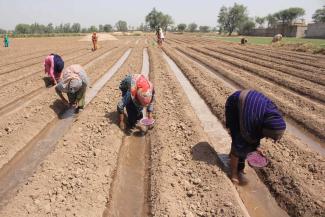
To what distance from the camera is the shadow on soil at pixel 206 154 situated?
4.28 meters

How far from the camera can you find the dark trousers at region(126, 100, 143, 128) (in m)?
5.31

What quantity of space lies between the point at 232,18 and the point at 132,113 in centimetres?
9326

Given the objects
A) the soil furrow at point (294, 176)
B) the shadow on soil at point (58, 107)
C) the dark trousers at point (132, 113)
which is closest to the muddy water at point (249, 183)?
the soil furrow at point (294, 176)

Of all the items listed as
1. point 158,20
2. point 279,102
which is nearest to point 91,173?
point 279,102

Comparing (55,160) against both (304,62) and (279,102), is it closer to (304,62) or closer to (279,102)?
(279,102)

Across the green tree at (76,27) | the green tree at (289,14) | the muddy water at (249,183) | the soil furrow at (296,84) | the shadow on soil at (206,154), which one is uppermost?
the green tree at (289,14)

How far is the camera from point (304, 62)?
44.7 ft

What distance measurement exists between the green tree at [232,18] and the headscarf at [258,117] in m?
92.7

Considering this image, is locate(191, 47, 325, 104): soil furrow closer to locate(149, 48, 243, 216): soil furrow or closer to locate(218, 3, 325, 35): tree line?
locate(149, 48, 243, 216): soil furrow

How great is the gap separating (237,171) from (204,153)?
0.61m

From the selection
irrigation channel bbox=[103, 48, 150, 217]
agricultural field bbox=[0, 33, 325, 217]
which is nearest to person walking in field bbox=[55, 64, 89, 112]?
agricultural field bbox=[0, 33, 325, 217]

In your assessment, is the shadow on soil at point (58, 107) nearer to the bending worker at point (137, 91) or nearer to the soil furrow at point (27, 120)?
the soil furrow at point (27, 120)

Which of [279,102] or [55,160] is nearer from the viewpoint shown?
[55,160]

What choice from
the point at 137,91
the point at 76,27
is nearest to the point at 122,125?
the point at 137,91
